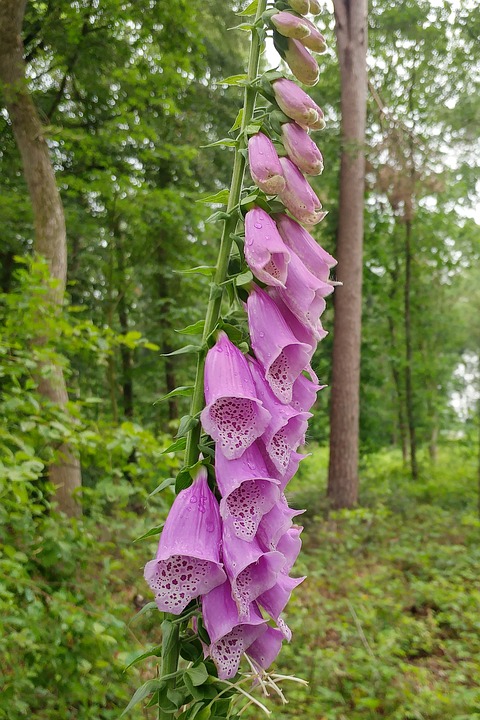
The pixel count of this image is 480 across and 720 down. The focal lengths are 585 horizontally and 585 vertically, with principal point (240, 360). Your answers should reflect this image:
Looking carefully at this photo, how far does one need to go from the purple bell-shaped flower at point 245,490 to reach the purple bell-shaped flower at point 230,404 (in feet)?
0.12

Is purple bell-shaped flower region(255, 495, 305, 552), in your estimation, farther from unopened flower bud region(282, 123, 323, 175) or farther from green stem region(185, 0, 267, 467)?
A: unopened flower bud region(282, 123, 323, 175)

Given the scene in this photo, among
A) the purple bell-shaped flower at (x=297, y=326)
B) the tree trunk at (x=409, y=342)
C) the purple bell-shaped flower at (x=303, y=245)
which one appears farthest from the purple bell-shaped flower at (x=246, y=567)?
the tree trunk at (x=409, y=342)

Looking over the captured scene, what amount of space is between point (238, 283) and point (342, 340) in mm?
8615

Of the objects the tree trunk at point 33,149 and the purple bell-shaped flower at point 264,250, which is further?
the tree trunk at point 33,149

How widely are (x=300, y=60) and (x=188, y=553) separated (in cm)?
101

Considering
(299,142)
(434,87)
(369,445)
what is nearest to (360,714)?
(299,142)

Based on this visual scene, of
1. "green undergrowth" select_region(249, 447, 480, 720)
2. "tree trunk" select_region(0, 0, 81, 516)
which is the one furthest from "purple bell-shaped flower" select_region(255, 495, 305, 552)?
"tree trunk" select_region(0, 0, 81, 516)

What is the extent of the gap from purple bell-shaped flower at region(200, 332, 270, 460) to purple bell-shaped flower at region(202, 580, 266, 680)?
0.26 m

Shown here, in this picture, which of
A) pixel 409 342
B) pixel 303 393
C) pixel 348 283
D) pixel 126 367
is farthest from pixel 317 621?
pixel 409 342

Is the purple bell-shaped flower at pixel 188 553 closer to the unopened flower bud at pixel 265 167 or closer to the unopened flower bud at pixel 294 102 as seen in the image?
the unopened flower bud at pixel 265 167

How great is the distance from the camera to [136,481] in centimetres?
412

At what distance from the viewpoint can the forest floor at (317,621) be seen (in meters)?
3.06

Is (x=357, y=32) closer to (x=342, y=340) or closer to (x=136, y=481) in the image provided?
(x=342, y=340)

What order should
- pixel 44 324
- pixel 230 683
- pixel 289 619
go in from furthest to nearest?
1. pixel 289 619
2. pixel 44 324
3. pixel 230 683
